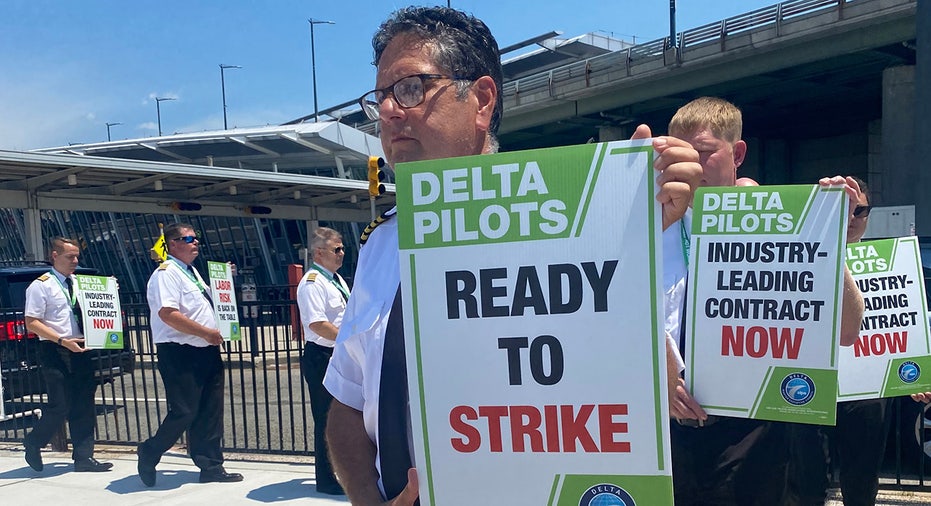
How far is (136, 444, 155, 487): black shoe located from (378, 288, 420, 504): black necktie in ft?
16.4

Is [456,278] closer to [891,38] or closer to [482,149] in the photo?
[482,149]

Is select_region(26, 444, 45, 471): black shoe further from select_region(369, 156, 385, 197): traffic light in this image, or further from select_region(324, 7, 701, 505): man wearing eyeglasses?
select_region(324, 7, 701, 505): man wearing eyeglasses

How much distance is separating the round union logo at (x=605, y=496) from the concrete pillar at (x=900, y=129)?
2646 cm

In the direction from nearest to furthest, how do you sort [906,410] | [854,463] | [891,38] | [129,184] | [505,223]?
[505,223] → [854,463] → [906,410] → [129,184] → [891,38]

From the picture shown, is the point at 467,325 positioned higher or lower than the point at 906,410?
higher

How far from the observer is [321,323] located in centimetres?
548

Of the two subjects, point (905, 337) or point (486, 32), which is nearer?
point (486, 32)

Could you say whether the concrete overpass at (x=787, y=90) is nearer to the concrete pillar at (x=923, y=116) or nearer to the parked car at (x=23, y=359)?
the concrete pillar at (x=923, y=116)

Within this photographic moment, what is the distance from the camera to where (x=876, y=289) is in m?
3.84

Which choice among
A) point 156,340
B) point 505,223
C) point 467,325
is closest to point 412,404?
point 467,325

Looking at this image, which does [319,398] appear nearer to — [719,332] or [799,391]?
[719,332]

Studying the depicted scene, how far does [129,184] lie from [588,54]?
44.5m

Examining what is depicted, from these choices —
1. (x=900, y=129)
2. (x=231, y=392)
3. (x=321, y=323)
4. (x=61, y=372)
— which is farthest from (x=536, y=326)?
(x=900, y=129)

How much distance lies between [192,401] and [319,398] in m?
1.06
